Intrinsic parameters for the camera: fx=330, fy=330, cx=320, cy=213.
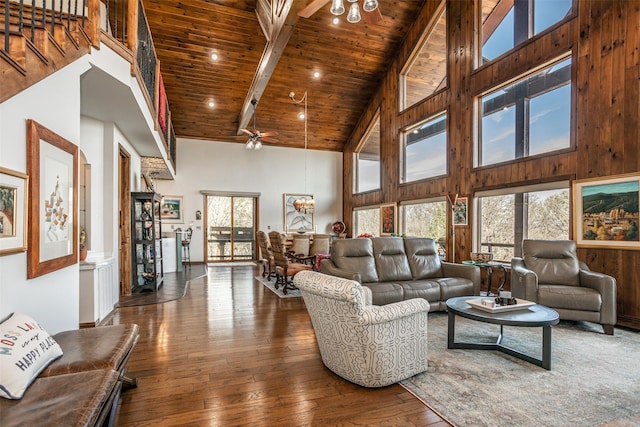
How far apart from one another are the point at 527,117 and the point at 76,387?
21.6ft

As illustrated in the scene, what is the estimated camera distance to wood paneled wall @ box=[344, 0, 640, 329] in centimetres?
407

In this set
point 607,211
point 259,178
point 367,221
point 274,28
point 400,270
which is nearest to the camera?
point 607,211

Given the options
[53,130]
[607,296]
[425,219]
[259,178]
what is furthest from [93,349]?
[259,178]

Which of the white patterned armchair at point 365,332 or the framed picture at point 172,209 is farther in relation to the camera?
the framed picture at point 172,209

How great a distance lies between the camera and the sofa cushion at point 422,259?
471 centimetres

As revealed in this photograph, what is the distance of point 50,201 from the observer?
2.44 meters

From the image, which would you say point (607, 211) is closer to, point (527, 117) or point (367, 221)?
point (527, 117)

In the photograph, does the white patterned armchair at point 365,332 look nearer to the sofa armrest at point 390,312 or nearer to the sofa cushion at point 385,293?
the sofa armrest at point 390,312

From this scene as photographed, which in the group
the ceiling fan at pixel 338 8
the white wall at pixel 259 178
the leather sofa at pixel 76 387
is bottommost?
the leather sofa at pixel 76 387

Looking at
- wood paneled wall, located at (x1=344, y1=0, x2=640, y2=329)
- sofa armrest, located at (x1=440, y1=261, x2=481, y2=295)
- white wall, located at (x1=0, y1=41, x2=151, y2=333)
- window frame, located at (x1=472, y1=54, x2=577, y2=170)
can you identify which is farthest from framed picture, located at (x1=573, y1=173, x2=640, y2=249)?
white wall, located at (x1=0, y1=41, x2=151, y2=333)

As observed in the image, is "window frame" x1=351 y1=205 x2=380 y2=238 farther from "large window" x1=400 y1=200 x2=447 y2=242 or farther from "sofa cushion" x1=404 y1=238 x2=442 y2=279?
"sofa cushion" x1=404 y1=238 x2=442 y2=279

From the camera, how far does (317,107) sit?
983 cm

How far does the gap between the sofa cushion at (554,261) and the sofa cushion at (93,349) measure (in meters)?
4.69

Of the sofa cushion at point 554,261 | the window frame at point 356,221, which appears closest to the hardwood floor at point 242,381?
the sofa cushion at point 554,261
